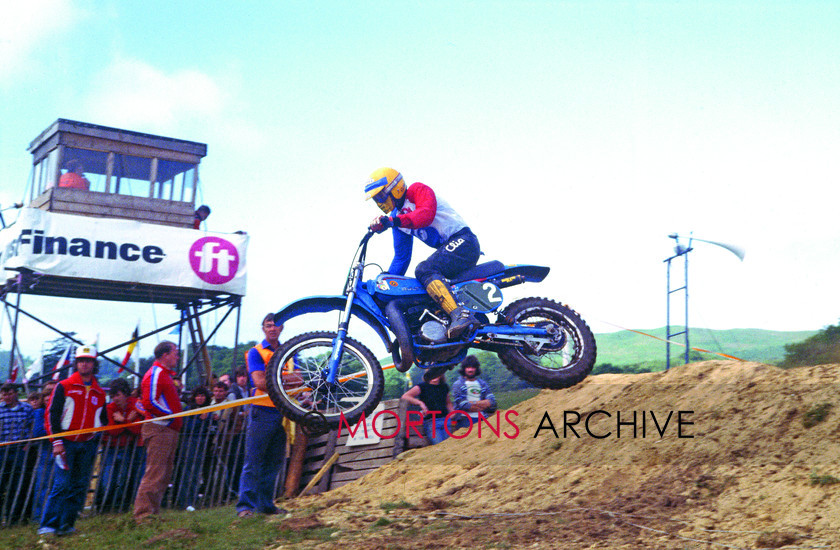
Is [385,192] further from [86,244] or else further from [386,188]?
[86,244]

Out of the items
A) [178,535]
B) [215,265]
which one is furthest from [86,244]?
[178,535]

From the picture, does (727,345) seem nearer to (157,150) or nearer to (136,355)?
(136,355)

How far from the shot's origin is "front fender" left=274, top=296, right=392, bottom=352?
5855 millimetres

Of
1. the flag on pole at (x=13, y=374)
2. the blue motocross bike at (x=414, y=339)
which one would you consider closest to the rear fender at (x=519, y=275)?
the blue motocross bike at (x=414, y=339)

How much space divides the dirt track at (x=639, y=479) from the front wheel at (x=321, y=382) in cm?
178

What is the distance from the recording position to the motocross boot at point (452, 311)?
566 cm

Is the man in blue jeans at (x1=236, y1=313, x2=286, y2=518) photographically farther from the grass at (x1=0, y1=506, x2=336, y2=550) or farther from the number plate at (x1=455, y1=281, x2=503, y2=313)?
the number plate at (x1=455, y1=281, x2=503, y2=313)

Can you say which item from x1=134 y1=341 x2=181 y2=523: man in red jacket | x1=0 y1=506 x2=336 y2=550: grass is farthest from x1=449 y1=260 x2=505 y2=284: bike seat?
x1=134 y1=341 x2=181 y2=523: man in red jacket

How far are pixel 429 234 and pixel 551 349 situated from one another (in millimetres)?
1345

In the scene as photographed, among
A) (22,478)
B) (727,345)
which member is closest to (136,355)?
(22,478)

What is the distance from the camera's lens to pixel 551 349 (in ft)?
19.6

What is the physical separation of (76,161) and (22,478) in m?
10.2

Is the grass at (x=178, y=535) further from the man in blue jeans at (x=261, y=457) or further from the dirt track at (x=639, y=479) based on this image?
the dirt track at (x=639, y=479)

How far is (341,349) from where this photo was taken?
5629mm
